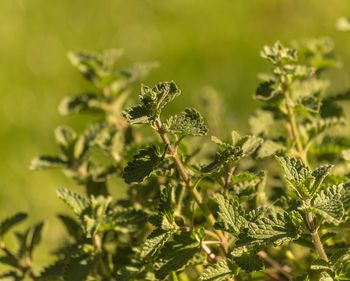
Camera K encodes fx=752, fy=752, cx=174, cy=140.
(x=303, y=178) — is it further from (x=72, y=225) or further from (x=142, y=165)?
(x=72, y=225)

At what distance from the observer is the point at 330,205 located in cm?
146

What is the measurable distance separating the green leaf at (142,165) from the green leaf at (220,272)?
244mm

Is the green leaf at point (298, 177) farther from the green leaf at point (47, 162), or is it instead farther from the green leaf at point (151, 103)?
the green leaf at point (47, 162)

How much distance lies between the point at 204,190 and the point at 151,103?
622 millimetres

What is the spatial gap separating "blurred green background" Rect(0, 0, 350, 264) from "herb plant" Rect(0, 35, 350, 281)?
254 cm

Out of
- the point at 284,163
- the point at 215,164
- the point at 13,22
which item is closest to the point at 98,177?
the point at 215,164

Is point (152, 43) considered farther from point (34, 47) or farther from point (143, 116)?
point (143, 116)

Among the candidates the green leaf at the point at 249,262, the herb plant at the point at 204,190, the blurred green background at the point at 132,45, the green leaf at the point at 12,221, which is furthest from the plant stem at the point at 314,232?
the blurred green background at the point at 132,45

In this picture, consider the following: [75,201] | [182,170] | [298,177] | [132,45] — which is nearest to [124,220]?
[75,201]

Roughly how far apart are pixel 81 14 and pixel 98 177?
4342 mm

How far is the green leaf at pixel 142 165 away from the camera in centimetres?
155

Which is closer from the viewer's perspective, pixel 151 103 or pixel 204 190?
pixel 151 103

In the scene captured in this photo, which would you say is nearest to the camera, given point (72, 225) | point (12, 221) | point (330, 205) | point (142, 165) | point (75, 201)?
point (330, 205)

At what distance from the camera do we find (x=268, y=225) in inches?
58.7
